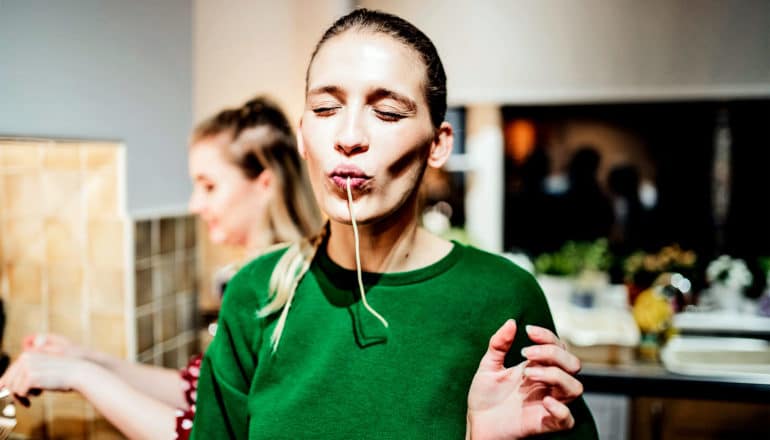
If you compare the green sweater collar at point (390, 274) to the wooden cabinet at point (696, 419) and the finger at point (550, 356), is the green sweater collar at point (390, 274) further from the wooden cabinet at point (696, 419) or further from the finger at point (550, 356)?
the wooden cabinet at point (696, 419)

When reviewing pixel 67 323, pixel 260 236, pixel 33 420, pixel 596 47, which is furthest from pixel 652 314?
pixel 33 420

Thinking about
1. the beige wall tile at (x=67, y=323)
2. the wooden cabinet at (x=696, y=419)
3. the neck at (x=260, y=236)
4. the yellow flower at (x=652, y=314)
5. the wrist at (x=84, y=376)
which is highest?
the neck at (x=260, y=236)

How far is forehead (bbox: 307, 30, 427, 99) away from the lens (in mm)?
726

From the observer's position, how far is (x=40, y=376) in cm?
110

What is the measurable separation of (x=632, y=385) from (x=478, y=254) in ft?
4.79

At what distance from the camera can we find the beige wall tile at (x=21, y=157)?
1.68 m

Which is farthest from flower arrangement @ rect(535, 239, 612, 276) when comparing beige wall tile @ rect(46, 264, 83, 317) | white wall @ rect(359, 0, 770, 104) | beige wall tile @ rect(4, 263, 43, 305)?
beige wall tile @ rect(4, 263, 43, 305)

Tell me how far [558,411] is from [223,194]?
967mm

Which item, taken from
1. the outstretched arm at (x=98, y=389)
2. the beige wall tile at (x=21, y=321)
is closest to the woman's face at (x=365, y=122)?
the outstretched arm at (x=98, y=389)

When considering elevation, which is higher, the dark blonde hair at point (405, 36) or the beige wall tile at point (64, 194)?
the dark blonde hair at point (405, 36)

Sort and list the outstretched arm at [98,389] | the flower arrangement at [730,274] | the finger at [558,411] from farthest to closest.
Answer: the flower arrangement at [730,274] → the outstretched arm at [98,389] → the finger at [558,411]

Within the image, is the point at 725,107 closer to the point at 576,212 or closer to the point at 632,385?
the point at 576,212

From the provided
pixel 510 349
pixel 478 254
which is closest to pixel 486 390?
pixel 510 349

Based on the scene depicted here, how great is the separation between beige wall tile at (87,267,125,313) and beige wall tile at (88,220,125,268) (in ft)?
0.08
